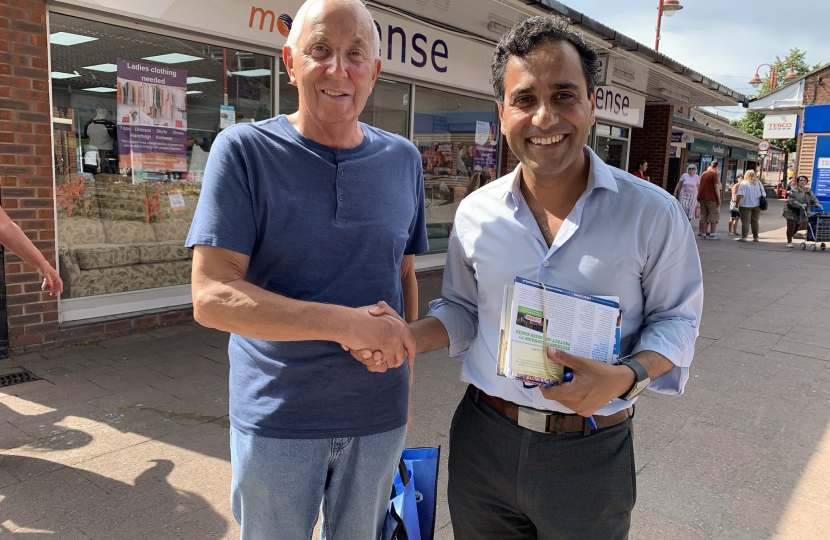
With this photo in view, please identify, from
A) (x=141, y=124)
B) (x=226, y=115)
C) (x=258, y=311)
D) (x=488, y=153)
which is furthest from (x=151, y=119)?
(x=488, y=153)

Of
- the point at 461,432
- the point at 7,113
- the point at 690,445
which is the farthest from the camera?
the point at 7,113

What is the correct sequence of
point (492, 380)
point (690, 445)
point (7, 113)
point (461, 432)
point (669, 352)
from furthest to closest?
point (7, 113)
point (690, 445)
point (461, 432)
point (492, 380)
point (669, 352)

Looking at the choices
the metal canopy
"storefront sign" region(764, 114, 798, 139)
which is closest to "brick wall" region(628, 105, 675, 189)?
the metal canopy

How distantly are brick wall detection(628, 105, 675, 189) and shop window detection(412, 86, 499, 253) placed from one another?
275 inches

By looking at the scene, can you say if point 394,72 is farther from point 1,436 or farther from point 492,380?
point 492,380

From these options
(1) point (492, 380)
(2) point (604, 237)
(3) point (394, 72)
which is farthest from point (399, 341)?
(3) point (394, 72)

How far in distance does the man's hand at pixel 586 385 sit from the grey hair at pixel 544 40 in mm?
735

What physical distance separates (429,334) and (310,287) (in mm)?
400

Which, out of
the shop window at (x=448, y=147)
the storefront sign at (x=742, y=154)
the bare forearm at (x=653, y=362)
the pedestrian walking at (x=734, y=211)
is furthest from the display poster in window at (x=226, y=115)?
the storefront sign at (x=742, y=154)

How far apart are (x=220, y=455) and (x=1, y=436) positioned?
1322 millimetres

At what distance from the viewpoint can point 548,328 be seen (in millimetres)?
1445

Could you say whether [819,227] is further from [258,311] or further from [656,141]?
[258,311]

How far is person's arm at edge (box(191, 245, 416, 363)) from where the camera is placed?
143 centimetres

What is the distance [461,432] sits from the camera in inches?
71.6
